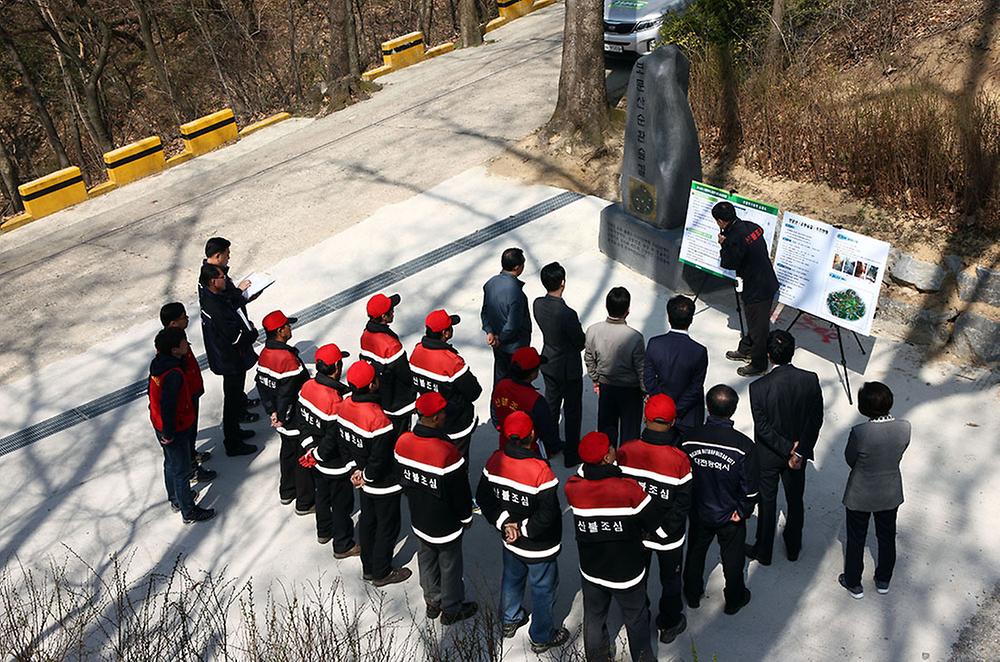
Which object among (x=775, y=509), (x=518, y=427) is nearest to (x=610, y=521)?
(x=518, y=427)

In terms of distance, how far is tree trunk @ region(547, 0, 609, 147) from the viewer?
1321 cm

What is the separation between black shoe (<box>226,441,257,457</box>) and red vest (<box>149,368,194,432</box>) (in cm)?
104

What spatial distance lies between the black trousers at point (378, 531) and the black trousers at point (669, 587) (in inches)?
71.3

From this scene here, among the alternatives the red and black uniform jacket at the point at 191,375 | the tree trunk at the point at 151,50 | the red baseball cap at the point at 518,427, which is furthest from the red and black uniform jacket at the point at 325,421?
the tree trunk at the point at 151,50

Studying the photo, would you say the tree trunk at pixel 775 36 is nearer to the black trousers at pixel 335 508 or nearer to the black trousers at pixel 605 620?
the black trousers at pixel 335 508

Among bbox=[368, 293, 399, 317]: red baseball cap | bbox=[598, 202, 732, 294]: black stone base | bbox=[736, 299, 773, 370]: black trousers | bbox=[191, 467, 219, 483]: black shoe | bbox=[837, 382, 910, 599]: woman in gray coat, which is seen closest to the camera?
bbox=[837, 382, 910, 599]: woman in gray coat

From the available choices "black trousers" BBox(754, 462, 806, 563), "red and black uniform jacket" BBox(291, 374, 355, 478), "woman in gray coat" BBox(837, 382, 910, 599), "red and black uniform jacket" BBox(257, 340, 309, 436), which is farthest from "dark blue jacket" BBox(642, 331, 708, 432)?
"red and black uniform jacket" BBox(257, 340, 309, 436)

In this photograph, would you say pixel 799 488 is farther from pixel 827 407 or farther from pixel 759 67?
pixel 759 67

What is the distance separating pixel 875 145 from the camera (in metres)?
10.0

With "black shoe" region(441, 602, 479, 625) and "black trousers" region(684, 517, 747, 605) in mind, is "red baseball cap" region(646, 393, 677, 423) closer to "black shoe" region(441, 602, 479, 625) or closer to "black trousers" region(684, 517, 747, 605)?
Result: "black trousers" region(684, 517, 747, 605)

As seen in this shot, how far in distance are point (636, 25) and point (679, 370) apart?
10.7 meters

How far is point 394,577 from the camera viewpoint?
684cm

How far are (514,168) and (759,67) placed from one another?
369cm

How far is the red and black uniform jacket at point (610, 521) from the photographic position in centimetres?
529
